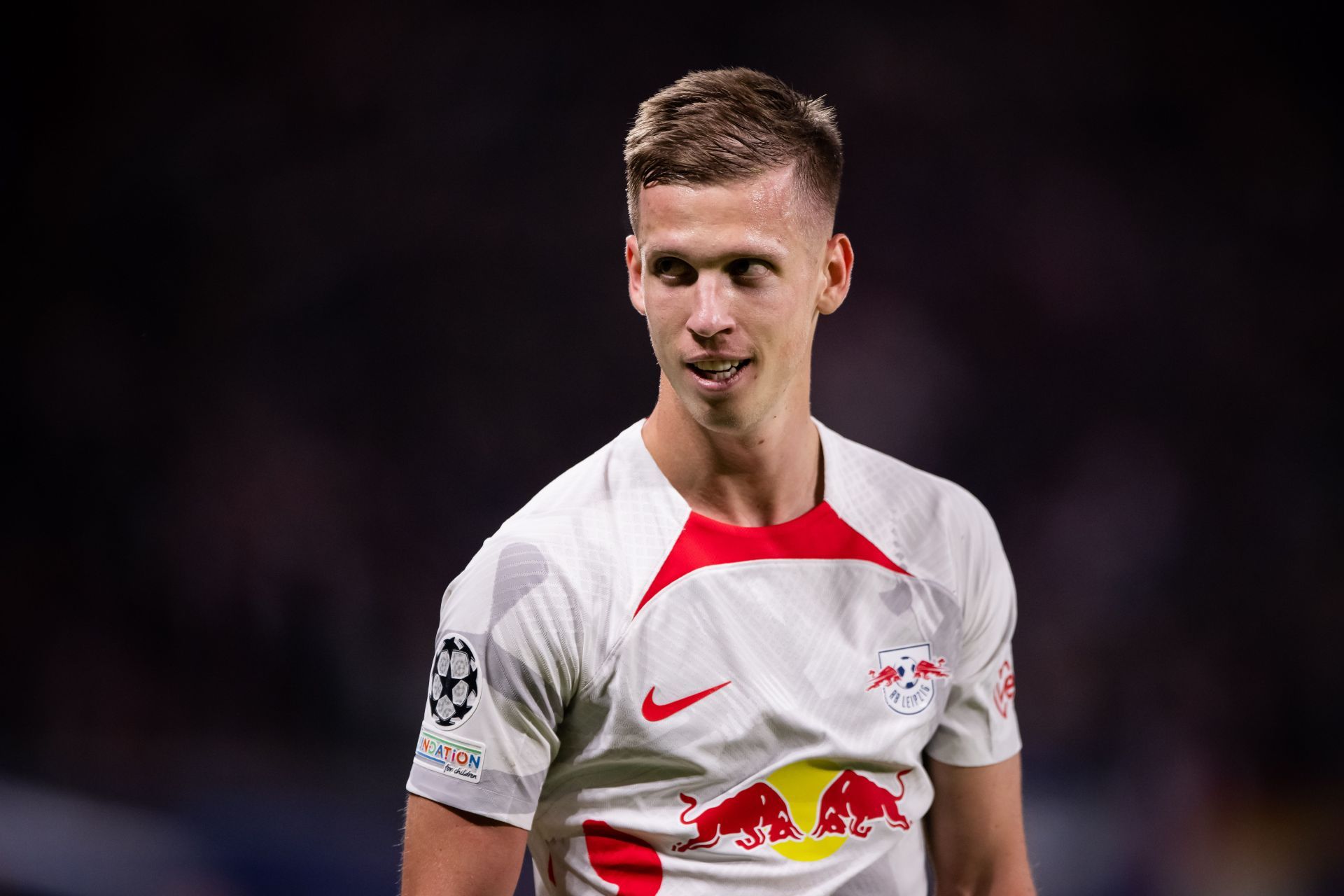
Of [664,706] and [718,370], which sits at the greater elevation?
[718,370]

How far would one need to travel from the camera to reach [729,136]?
78.5 inches

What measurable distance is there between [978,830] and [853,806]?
0.35 m

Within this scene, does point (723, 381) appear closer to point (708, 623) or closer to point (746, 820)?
point (708, 623)

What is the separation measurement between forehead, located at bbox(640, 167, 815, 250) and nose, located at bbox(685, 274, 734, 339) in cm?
6

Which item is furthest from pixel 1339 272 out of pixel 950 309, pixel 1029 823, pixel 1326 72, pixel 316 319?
pixel 316 319

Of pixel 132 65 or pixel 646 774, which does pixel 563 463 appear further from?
pixel 646 774

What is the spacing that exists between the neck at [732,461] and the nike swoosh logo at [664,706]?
30 cm

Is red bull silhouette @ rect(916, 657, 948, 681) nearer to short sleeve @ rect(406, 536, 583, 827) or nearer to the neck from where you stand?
the neck

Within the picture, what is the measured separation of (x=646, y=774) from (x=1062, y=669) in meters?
A: 2.51

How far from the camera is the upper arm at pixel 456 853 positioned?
75.9 inches

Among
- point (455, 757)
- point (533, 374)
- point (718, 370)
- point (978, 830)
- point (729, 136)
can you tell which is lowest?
point (978, 830)

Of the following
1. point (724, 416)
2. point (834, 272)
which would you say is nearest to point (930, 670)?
point (724, 416)

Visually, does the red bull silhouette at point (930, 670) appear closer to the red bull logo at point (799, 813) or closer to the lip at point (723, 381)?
the red bull logo at point (799, 813)

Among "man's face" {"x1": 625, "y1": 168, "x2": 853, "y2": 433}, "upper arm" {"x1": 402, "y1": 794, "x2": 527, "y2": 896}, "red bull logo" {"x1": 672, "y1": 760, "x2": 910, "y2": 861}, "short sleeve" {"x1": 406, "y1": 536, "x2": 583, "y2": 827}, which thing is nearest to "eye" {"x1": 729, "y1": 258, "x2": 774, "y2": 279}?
"man's face" {"x1": 625, "y1": 168, "x2": 853, "y2": 433}
